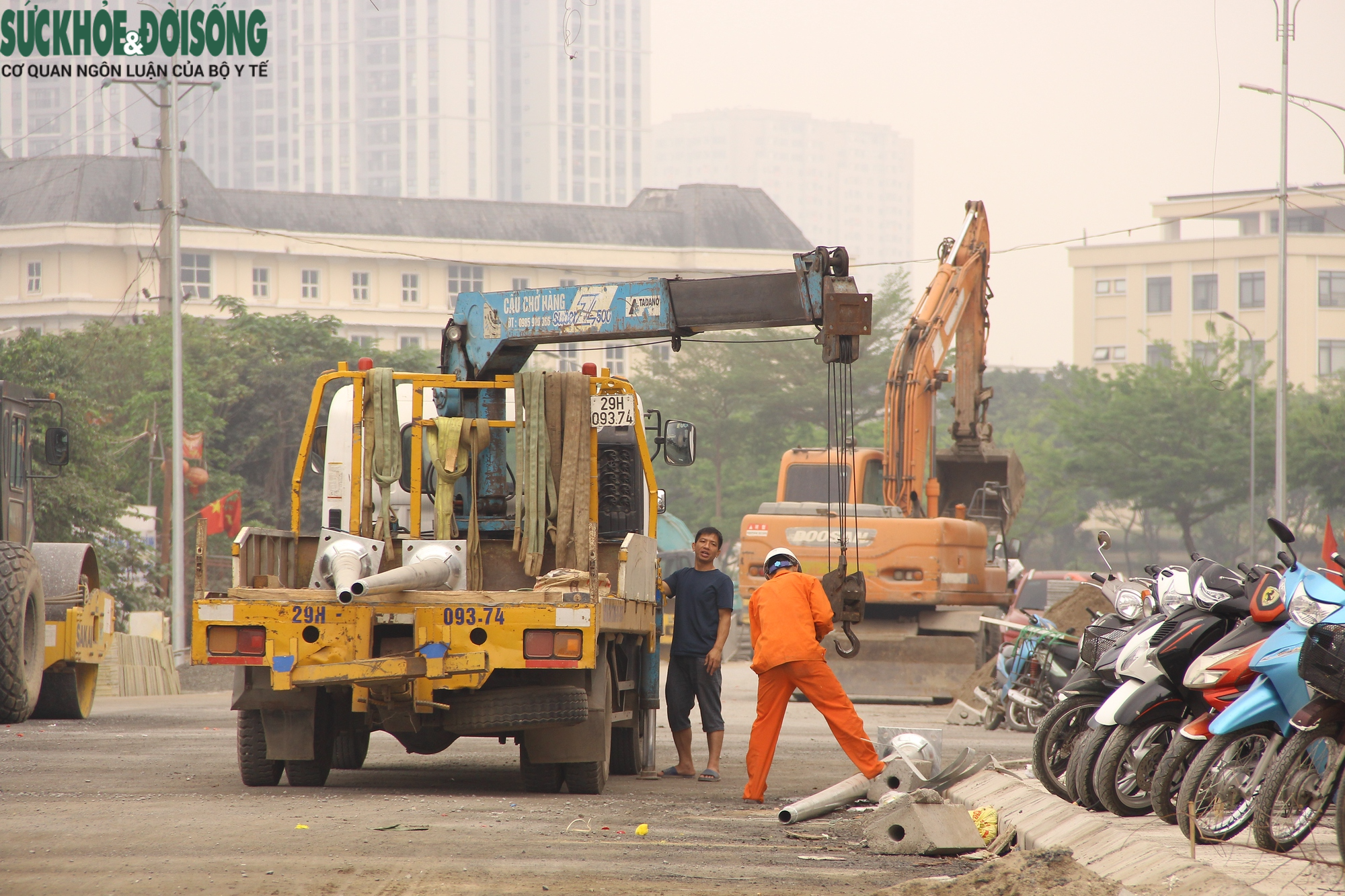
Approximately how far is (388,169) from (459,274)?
2463 inches

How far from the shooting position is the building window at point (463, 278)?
8862 cm

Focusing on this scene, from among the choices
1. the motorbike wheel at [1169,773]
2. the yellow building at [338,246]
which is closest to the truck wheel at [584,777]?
the motorbike wheel at [1169,773]

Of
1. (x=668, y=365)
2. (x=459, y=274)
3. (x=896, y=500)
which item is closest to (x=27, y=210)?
(x=459, y=274)

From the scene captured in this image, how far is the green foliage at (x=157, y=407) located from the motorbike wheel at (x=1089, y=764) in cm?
1933

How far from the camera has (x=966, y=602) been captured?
2025cm

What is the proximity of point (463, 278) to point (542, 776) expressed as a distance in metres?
80.6

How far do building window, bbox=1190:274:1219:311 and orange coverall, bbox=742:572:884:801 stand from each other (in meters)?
85.1

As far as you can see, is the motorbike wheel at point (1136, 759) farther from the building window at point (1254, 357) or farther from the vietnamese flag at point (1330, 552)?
the building window at point (1254, 357)

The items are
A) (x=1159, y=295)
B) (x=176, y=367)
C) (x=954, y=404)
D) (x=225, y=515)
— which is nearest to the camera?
(x=954, y=404)

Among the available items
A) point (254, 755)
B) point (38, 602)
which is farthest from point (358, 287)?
point (254, 755)

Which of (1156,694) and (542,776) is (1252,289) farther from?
(1156,694)

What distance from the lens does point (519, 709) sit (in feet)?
31.9

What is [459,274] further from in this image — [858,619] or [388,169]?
[858,619]

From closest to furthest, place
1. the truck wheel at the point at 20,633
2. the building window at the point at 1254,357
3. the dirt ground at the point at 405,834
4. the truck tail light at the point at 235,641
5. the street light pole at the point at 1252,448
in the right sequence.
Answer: the dirt ground at the point at 405,834
the truck tail light at the point at 235,641
the truck wheel at the point at 20,633
the street light pole at the point at 1252,448
the building window at the point at 1254,357
